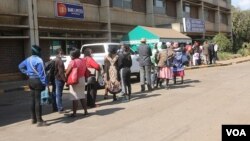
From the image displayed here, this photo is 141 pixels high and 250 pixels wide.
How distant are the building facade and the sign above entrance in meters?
0.06

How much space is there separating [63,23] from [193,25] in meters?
20.9

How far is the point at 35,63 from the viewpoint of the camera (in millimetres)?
9805

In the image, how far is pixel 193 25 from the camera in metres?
45.1

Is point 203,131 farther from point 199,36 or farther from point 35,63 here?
point 199,36

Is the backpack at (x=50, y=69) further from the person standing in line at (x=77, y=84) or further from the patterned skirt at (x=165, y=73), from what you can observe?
the patterned skirt at (x=165, y=73)

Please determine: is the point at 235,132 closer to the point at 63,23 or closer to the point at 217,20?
the point at 63,23

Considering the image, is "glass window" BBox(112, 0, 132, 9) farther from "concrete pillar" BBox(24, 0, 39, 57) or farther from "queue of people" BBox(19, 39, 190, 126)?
"queue of people" BBox(19, 39, 190, 126)

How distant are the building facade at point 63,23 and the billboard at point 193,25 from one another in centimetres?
175

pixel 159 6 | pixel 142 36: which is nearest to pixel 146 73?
pixel 142 36

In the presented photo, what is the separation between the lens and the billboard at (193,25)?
42062 mm

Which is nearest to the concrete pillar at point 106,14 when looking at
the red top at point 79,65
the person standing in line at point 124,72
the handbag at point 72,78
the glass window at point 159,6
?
the glass window at point 159,6

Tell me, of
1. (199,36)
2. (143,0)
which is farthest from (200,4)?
(143,0)

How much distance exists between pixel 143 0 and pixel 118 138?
31601mm

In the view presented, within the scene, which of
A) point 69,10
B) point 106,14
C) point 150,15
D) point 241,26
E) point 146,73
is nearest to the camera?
point 146,73
